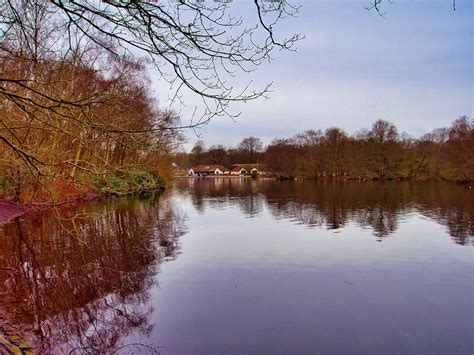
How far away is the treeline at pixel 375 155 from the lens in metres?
54.9

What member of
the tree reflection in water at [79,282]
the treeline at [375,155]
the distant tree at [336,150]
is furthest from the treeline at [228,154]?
the tree reflection in water at [79,282]

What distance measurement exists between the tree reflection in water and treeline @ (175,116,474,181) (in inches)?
1948

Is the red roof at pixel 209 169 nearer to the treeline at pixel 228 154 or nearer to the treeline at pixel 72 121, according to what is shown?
the treeline at pixel 228 154

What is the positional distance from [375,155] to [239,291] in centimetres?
6159

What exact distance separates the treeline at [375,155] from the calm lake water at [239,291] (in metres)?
47.5

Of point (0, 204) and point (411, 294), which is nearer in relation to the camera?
point (411, 294)

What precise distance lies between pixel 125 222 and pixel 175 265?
785 centimetres

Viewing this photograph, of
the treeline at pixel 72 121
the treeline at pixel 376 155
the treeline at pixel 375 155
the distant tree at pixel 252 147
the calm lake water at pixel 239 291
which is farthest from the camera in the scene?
the distant tree at pixel 252 147

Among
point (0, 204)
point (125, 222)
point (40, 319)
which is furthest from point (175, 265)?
point (0, 204)

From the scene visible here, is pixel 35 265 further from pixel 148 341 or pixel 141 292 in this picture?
pixel 148 341

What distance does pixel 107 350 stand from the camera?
16.6ft

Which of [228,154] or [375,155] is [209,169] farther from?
[375,155]

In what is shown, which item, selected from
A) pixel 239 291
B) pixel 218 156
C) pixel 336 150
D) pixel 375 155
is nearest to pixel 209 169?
pixel 218 156

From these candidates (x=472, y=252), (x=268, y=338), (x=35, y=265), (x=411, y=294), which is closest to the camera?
(x=268, y=338)
